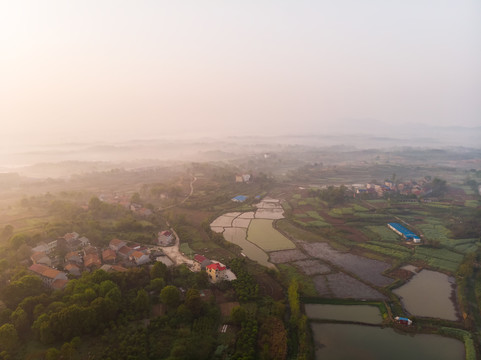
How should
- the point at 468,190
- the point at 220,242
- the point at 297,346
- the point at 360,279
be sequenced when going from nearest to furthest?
the point at 297,346
the point at 360,279
the point at 220,242
the point at 468,190

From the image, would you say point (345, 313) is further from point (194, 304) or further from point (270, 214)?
point (270, 214)

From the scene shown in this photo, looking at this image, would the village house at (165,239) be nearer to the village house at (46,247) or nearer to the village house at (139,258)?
the village house at (139,258)

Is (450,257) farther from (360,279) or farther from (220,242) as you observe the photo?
(220,242)

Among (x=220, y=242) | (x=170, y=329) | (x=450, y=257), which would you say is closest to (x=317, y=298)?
(x=170, y=329)

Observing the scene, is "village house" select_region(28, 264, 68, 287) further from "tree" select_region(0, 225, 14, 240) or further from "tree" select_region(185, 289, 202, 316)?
"tree" select_region(185, 289, 202, 316)

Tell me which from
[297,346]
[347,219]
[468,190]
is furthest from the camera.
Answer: [468,190]

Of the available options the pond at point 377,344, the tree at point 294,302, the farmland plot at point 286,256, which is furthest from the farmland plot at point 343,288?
the farmland plot at point 286,256
